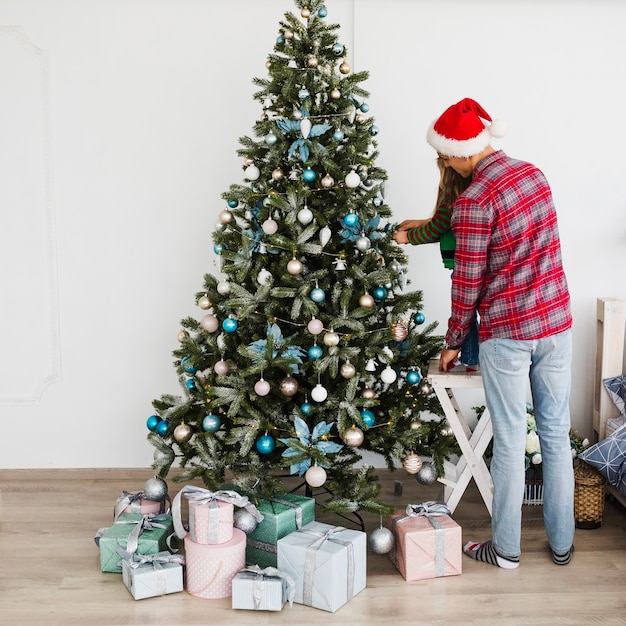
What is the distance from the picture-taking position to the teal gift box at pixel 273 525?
2598 mm

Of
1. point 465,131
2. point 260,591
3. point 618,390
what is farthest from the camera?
point 618,390

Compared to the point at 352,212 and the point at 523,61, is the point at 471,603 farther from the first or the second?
the point at 523,61

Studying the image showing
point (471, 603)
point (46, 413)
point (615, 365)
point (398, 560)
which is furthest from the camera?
point (46, 413)

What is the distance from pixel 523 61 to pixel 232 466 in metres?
2.17

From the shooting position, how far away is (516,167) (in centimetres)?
246

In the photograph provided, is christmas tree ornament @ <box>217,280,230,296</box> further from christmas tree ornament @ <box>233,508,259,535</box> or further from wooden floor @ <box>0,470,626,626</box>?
wooden floor @ <box>0,470,626,626</box>

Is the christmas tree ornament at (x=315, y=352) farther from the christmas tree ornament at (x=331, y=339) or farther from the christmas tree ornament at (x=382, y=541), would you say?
the christmas tree ornament at (x=382, y=541)

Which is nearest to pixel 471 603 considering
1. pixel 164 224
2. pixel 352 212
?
pixel 352 212

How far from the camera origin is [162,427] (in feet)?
9.51

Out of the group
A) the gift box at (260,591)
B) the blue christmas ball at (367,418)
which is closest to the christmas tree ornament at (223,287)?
the blue christmas ball at (367,418)

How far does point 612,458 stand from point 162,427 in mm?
1725

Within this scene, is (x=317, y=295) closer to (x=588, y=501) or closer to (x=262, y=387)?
(x=262, y=387)

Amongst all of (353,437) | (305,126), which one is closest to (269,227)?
(305,126)

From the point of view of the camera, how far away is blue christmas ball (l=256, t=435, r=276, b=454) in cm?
269
